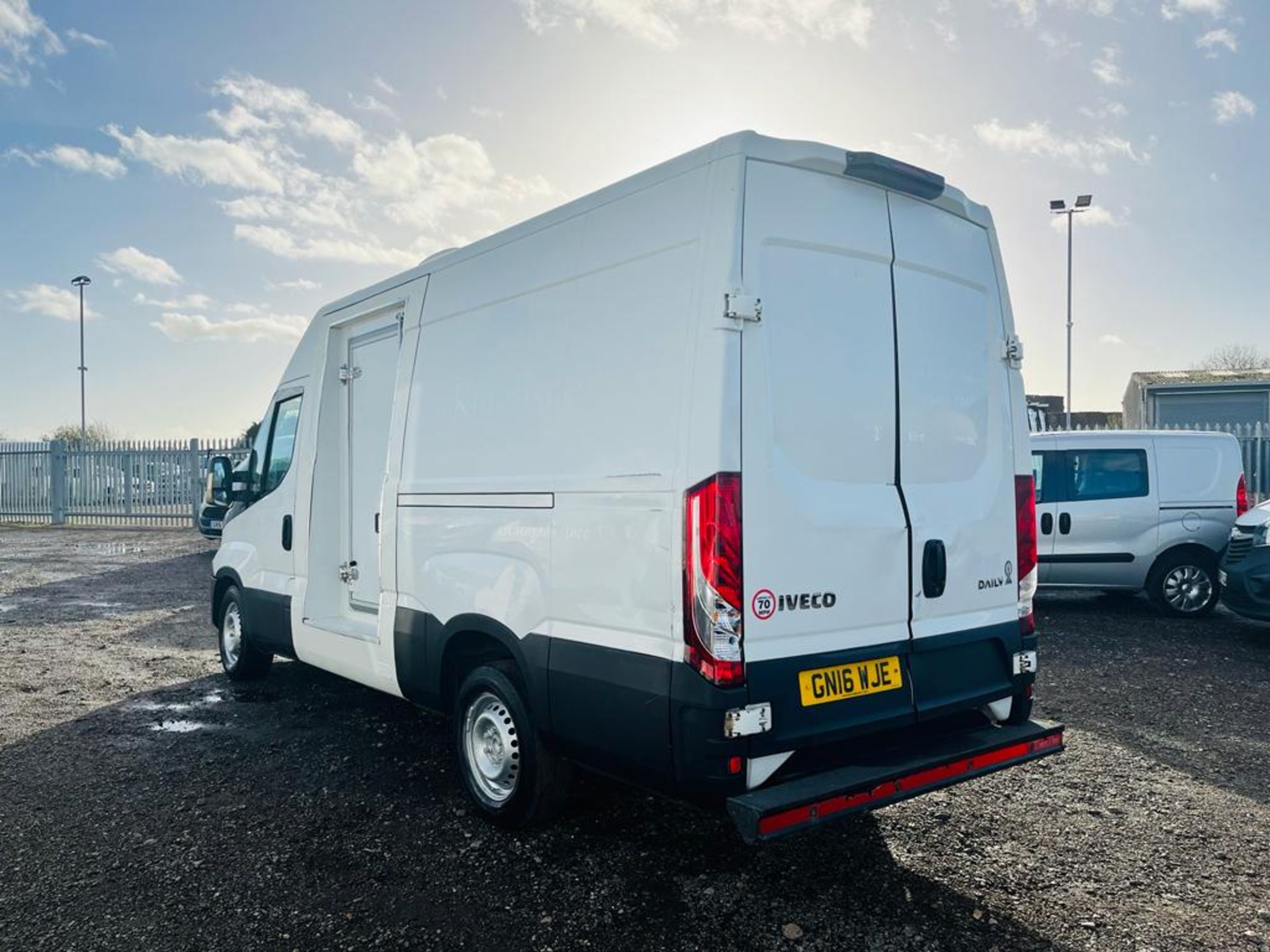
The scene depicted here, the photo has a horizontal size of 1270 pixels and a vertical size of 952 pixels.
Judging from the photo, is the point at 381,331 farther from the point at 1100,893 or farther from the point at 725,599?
the point at 1100,893

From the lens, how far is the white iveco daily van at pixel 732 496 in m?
3.06

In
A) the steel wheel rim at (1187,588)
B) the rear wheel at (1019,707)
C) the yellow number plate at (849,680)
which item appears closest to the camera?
the yellow number plate at (849,680)

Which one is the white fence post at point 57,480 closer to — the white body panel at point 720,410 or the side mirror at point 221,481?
the side mirror at point 221,481

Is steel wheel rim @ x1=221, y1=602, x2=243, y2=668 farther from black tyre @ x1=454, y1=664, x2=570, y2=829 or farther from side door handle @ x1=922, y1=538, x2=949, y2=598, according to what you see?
side door handle @ x1=922, y1=538, x2=949, y2=598

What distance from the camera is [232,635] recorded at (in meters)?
6.81

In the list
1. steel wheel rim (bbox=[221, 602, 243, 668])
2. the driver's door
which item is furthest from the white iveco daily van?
steel wheel rim (bbox=[221, 602, 243, 668])

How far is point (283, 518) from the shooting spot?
5879mm

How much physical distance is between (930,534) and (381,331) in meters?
3.32

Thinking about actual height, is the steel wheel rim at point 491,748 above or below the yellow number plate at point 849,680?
below

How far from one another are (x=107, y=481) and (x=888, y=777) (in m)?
23.1

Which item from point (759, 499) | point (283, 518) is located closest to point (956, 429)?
point (759, 499)

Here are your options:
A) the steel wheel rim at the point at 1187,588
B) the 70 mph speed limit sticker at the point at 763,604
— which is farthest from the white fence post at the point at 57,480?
the 70 mph speed limit sticker at the point at 763,604

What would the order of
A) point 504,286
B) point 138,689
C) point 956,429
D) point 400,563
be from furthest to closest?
point 138,689 → point 400,563 → point 504,286 → point 956,429

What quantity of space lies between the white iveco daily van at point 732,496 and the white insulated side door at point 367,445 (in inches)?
27.8
